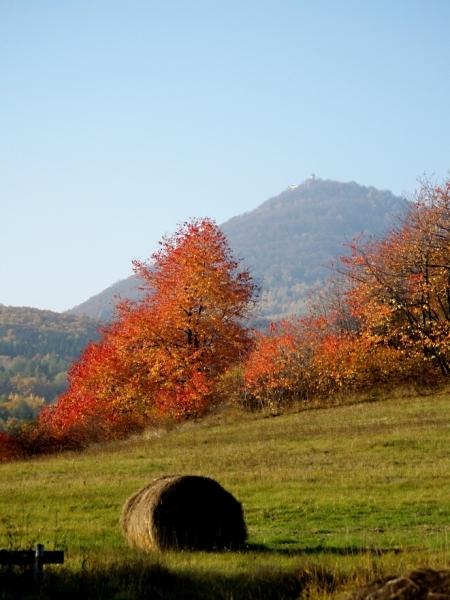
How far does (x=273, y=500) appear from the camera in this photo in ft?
76.7

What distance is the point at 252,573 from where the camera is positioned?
12.9m

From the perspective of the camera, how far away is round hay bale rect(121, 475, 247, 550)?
656 inches

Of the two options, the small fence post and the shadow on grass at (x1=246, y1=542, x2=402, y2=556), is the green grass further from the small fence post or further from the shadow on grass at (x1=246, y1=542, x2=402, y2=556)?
the small fence post

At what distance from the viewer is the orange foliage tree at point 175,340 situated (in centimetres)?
5344

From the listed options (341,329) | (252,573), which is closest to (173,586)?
(252,573)

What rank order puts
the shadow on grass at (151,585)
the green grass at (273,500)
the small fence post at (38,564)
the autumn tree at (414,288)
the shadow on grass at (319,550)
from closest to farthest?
1. the shadow on grass at (151,585)
2. the small fence post at (38,564)
3. the green grass at (273,500)
4. the shadow on grass at (319,550)
5. the autumn tree at (414,288)

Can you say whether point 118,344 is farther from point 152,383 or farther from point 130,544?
point 130,544

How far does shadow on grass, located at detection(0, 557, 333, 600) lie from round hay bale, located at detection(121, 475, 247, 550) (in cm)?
346

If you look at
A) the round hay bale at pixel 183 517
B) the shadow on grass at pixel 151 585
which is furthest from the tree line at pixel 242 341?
the shadow on grass at pixel 151 585

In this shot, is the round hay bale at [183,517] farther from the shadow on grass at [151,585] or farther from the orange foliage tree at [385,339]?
the orange foliage tree at [385,339]

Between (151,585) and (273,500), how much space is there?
11.2 m

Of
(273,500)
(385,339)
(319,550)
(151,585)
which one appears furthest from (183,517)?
(385,339)

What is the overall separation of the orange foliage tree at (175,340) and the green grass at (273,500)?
551cm

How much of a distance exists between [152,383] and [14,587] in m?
42.6
